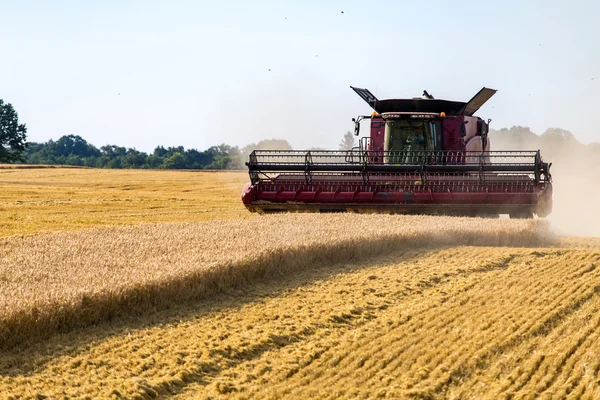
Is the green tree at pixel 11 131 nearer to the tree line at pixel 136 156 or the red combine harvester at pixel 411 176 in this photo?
the tree line at pixel 136 156

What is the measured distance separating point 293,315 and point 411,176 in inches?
334

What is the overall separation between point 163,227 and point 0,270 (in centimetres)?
439

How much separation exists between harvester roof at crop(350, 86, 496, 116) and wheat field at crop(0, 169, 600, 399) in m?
5.35

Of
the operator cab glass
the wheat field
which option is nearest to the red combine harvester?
the operator cab glass

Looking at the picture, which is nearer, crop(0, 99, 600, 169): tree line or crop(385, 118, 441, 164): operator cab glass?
crop(385, 118, 441, 164): operator cab glass

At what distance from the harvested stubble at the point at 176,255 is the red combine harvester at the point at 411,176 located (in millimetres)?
1165

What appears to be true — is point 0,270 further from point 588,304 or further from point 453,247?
point 453,247

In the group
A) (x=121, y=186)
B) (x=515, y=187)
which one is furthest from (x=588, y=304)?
(x=121, y=186)

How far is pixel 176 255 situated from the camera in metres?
8.79

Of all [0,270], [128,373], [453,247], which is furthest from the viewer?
[453,247]

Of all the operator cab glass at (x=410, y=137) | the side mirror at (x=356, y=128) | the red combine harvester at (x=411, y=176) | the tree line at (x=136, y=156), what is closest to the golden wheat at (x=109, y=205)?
the red combine harvester at (x=411, y=176)

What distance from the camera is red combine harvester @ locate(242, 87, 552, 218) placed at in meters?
14.7

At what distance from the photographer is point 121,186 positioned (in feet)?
101

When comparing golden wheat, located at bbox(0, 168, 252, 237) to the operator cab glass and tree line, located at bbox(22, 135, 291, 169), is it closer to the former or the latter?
the operator cab glass
